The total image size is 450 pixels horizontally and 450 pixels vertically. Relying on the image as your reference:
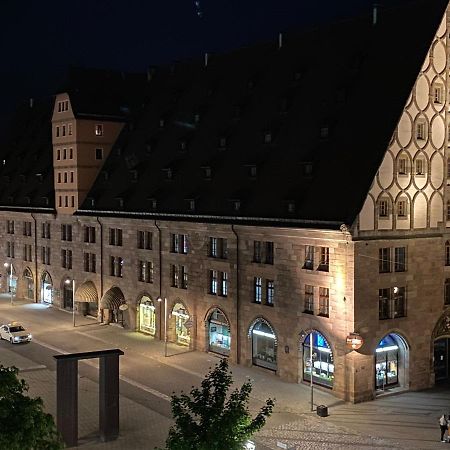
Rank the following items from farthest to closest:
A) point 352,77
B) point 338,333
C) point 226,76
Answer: point 226,76
point 352,77
point 338,333

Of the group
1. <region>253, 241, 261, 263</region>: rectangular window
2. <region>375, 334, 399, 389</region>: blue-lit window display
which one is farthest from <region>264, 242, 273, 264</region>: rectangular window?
<region>375, 334, 399, 389</region>: blue-lit window display

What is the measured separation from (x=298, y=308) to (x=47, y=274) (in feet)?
124

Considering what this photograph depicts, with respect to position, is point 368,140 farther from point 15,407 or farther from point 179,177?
point 15,407

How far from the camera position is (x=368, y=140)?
4628 cm

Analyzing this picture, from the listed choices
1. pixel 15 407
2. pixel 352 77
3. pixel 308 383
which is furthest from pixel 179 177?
pixel 15 407

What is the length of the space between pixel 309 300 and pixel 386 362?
5.89m

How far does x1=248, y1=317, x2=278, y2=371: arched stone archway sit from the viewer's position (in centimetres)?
4981

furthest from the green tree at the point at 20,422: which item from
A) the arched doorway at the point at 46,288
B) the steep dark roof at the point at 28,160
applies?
the arched doorway at the point at 46,288

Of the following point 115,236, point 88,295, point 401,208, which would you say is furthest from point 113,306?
point 401,208

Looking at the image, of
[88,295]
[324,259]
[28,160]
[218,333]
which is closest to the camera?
[324,259]

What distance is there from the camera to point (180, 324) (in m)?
58.8

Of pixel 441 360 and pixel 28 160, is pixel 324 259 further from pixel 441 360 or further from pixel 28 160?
pixel 28 160

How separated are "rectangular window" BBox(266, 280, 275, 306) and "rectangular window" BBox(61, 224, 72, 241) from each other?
2899 cm

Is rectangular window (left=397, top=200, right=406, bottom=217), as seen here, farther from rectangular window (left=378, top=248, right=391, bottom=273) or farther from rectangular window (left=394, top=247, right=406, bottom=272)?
rectangular window (left=378, top=248, right=391, bottom=273)
